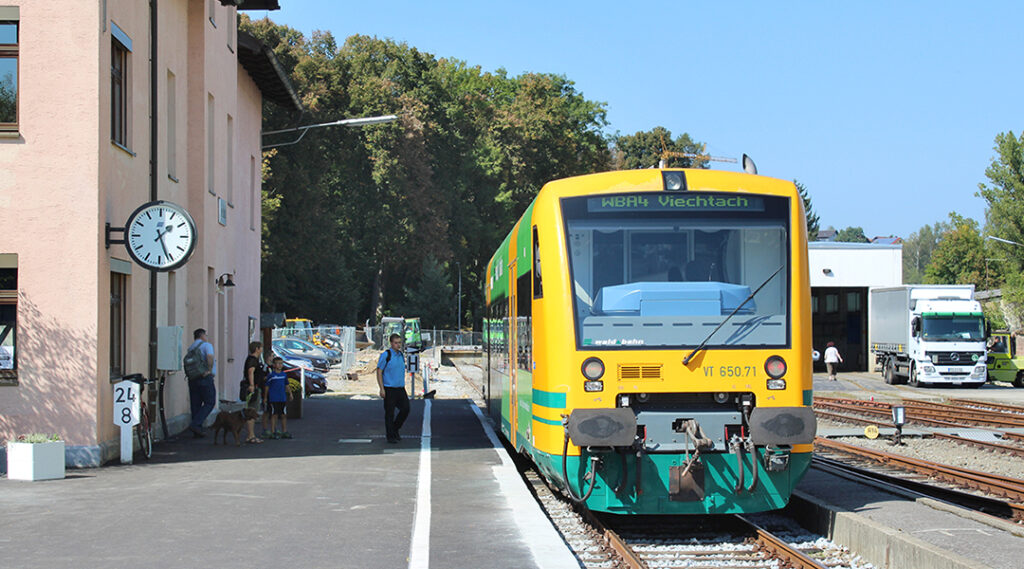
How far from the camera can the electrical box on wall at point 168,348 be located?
629 inches

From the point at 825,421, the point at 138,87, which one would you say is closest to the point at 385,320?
the point at 825,421

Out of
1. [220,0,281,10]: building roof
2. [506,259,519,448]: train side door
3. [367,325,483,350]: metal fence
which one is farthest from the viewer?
[367,325,483,350]: metal fence

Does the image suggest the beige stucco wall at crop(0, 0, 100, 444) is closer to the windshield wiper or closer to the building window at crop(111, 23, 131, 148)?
the building window at crop(111, 23, 131, 148)

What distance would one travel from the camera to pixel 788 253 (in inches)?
400

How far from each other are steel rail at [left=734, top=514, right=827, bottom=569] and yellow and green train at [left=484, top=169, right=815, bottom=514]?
30cm

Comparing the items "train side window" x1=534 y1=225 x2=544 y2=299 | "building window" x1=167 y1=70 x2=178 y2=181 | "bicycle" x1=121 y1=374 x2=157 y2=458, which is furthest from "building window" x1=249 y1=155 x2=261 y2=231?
"train side window" x1=534 y1=225 x2=544 y2=299

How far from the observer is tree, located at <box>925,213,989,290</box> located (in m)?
111

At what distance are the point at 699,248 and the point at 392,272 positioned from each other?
69118 mm

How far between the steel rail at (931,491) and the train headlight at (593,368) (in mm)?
4669

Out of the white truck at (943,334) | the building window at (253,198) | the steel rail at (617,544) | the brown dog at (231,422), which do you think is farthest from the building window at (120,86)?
the white truck at (943,334)

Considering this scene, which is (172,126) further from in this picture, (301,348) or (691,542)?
(301,348)

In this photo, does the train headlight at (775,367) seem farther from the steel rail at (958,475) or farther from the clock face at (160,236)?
the clock face at (160,236)

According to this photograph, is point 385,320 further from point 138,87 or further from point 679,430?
point 679,430

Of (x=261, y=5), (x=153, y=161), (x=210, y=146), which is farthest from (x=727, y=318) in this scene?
(x=261, y=5)
